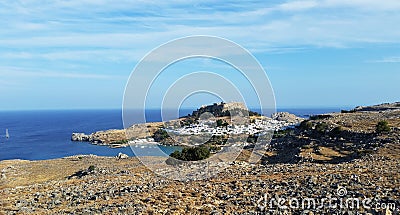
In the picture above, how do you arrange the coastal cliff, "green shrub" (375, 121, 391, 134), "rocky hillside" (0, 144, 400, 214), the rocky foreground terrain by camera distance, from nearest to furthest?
the rocky foreground terrain → "rocky hillside" (0, 144, 400, 214) → "green shrub" (375, 121, 391, 134) → the coastal cliff

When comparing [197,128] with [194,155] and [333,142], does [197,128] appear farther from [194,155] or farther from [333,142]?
[194,155]

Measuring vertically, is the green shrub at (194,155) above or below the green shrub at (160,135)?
above

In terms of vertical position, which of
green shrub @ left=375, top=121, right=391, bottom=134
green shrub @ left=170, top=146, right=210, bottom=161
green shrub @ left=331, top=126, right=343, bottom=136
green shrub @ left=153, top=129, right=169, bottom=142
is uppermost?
green shrub @ left=375, top=121, right=391, bottom=134

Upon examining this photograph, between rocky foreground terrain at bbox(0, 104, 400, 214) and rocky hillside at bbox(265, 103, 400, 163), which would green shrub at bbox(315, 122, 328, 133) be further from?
rocky foreground terrain at bbox(0, 104, 400, 214)

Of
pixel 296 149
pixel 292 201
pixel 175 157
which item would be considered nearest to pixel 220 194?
pixel 292 201

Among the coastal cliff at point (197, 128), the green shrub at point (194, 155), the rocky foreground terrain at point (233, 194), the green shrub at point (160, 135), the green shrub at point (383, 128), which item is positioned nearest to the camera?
the rocky foreground terrain at point (233, 194)

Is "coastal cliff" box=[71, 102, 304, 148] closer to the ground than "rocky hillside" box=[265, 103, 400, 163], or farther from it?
closer to the ground

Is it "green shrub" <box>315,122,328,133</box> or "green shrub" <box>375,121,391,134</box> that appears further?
"green shrub" <box>315,122,328,133</box>

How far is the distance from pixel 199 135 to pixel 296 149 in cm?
4767

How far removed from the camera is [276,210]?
13625 mm

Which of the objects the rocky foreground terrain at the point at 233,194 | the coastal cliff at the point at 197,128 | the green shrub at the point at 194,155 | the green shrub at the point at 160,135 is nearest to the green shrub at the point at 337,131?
the rocky foreground terrain at the point at 233,194

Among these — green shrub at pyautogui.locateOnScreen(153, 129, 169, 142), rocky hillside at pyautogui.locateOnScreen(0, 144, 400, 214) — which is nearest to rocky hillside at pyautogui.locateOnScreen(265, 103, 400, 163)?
rocky hillside at pyautogui.locateOnScreen(0, 144, 400, 214)

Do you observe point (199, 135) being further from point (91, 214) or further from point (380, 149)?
point (91, 214)

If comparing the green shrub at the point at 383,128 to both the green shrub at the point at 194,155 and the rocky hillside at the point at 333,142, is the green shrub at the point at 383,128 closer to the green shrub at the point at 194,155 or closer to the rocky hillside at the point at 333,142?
the rocky hillside at the point at 333,142
